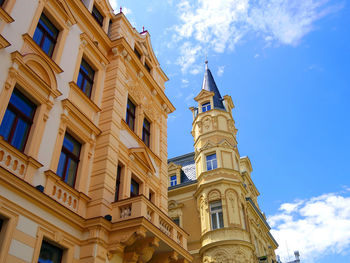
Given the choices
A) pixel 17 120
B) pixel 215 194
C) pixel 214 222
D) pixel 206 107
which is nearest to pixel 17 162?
pixel 17 120

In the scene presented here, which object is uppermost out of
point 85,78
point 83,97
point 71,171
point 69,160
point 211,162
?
point 211,162

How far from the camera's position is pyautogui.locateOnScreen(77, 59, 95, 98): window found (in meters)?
14.0

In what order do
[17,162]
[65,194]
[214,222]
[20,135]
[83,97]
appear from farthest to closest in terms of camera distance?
[214,222] → [83,97] → [65,194] → [20,135] → [17,162]

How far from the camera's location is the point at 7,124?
9766 mm

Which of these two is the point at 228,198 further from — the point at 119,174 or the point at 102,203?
the point at 102,203

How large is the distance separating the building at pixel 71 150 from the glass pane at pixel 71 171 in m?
0.04

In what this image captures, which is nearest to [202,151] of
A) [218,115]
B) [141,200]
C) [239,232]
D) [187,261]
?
[218,115]

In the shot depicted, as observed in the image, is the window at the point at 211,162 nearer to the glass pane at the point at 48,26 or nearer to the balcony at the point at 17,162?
the glass pane at the point at 48,26

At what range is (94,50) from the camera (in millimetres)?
15227

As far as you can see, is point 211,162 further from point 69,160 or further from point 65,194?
point 65,194

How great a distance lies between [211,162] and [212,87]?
9.72 metres

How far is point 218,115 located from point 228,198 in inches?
331

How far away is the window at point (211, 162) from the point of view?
29.2 meters

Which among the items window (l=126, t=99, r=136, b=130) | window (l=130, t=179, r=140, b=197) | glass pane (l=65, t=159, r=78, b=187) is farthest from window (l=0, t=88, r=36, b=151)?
window (l=126, t=99, r=136, b=130)
